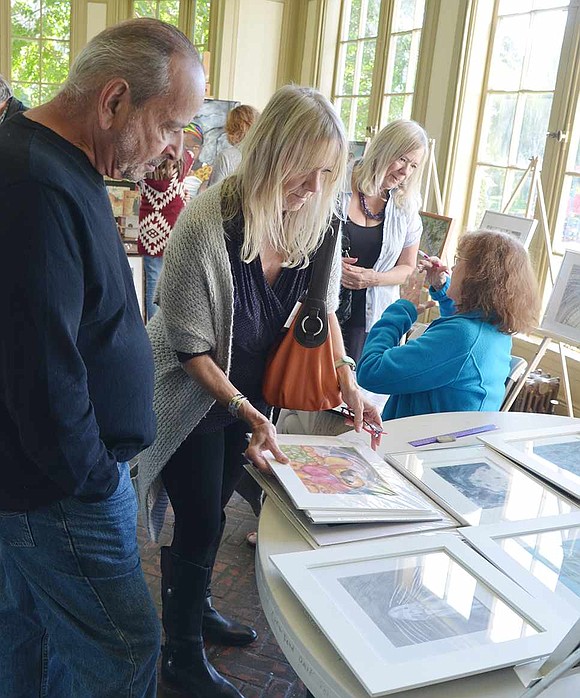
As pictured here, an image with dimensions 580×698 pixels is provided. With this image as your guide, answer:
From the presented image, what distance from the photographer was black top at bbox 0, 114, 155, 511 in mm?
985

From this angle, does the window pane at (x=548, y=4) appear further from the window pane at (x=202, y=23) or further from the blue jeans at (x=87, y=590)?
the window pane at (x=202, y=23)

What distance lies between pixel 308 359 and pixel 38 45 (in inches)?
319

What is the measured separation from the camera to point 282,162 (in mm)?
1587

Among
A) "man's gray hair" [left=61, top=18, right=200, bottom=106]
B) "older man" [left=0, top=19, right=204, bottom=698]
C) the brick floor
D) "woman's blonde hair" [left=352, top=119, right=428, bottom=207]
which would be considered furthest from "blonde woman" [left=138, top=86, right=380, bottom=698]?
"woman's blonde hair" [left=352, top=119, right=428, bottom=207]

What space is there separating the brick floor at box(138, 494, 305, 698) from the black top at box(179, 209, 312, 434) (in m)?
0.82

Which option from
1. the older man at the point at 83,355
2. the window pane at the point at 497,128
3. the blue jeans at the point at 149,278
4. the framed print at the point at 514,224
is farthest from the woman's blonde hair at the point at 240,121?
the older man at the point at 83,355

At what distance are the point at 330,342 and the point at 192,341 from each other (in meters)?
0.35

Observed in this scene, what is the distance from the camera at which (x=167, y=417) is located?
5.56 ft

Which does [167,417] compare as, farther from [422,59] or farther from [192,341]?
[422,59]

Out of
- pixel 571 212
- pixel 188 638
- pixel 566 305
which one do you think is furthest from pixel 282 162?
pixel 571 212

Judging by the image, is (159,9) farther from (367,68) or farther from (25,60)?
(367,68)

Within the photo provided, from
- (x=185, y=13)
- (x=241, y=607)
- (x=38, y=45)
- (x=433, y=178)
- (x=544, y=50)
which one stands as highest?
(x=185, y=13)

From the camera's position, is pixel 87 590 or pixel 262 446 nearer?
pixel 87 590

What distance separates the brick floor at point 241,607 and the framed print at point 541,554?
103 cm
